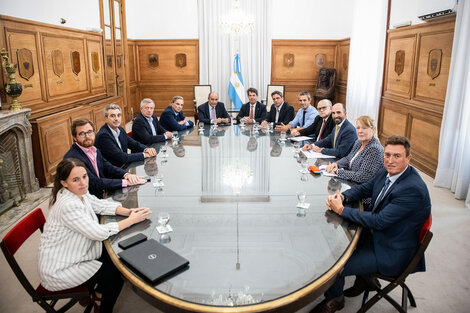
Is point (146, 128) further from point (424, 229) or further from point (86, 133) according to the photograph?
point (424, 229)

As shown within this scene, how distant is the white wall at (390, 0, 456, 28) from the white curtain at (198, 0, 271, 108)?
343cm

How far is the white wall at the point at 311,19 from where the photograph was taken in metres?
9.30

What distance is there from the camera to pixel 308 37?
9.49 m

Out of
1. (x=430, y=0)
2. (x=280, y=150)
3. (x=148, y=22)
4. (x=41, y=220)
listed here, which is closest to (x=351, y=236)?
(x=41, y=220)

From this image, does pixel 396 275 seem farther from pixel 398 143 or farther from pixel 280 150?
pixel 280 150

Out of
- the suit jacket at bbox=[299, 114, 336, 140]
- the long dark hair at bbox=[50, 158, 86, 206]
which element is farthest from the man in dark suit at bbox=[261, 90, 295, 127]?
the long dark hair at bbox=[50, 158, 86, 206]

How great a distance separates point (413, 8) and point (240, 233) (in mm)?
5809

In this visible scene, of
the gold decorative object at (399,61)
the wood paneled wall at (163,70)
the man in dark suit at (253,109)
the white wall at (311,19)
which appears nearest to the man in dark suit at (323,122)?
the man in dark suit at (253,109)

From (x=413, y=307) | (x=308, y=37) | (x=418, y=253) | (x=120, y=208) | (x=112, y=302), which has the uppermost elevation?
(x=308, y=37)

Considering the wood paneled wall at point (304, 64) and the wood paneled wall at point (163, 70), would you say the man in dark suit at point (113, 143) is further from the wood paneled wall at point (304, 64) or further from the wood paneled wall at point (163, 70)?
the wood paneled wall at point (304, 64)

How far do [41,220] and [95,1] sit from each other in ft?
20.5

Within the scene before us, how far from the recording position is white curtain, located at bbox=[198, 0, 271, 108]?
30.3 feet

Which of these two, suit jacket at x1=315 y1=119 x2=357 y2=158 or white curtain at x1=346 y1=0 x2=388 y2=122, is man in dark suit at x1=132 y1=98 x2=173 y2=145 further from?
white curtain at x1=346 y1=0 x2=388 y2=122

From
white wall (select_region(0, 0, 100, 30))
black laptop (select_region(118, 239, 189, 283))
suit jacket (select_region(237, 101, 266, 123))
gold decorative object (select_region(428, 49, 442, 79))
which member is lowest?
black laptop (select_region(118, 239, 189, 283))
